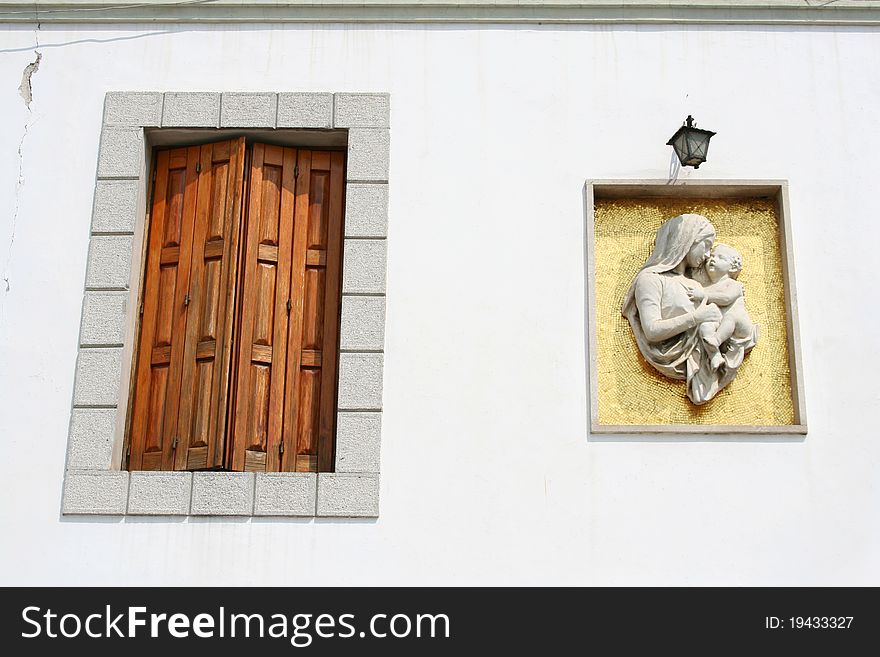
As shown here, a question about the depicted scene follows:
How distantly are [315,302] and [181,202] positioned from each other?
1.16 meters

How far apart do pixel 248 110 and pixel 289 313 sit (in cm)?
141

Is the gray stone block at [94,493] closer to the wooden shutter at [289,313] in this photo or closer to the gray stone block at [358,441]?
the wooden shutter at [289,313]

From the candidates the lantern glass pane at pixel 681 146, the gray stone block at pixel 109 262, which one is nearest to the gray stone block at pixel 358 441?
the gray stone block at pixel 109 262

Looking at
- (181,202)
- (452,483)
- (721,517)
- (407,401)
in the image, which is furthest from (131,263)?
(721,517)

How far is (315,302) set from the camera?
325 inches

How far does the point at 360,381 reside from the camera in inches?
310

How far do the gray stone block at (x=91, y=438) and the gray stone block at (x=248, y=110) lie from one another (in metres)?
2.07

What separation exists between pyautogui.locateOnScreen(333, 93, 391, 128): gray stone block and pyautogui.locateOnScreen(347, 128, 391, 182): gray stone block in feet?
0.17

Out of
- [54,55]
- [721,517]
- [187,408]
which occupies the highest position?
[54,55]

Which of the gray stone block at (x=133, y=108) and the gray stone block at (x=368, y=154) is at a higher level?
the gray stone block at (x=133, y=108)

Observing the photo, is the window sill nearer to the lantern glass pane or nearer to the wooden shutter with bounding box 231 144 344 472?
the wooden shutter with bounding box 231 144 344 472

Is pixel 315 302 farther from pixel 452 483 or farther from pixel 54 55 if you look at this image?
pixel 54 55

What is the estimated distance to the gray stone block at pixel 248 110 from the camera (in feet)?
27.7

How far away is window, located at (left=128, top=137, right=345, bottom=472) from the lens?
7953mm
